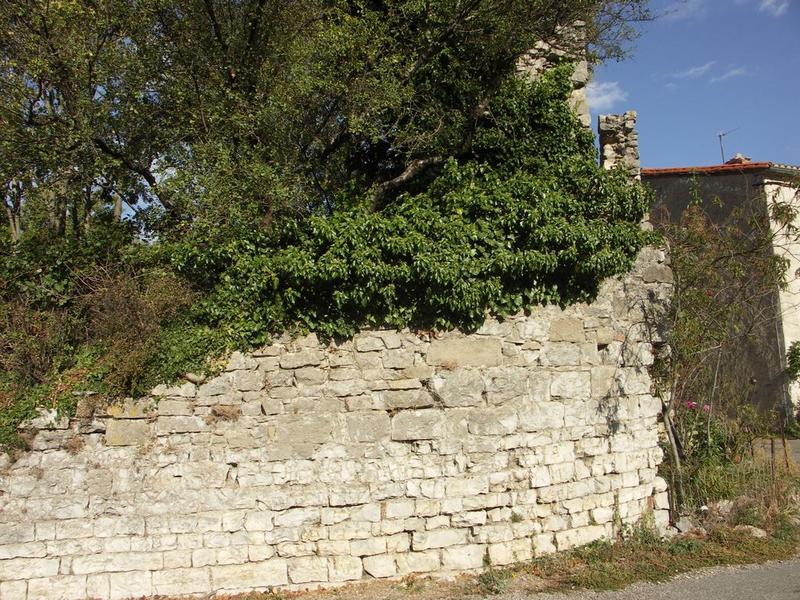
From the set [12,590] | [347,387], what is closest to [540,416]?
[347,387]

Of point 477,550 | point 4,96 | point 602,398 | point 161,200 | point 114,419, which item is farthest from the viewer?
point 161,200

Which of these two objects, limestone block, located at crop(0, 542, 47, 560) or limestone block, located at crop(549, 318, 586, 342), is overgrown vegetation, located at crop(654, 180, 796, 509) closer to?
limestone block, located at crop(549, 318, 586, 342)

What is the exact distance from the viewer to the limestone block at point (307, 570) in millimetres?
5539

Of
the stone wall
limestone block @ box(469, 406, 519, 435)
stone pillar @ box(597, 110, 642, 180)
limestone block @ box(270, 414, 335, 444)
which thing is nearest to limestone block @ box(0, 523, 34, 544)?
the stone wall

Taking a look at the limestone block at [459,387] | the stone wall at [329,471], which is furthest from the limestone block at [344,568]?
the limestone block at [459,387]

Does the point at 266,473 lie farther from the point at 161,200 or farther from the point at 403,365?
the point at 161,200

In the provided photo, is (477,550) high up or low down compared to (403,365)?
down

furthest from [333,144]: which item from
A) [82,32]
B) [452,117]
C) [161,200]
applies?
[82,32]

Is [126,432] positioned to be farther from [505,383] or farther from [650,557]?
[650,557]

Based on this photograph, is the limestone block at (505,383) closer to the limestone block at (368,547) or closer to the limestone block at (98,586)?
the limestone block at (368,547)

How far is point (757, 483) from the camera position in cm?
714

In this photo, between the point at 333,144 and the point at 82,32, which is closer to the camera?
the point at 82,32

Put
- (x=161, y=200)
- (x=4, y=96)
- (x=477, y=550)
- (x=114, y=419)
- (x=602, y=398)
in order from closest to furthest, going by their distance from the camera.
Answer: (x=114, y=419)
(x=477, y=550)
(x=602, y=398)
(x=4, y=96)
(x=161, y=200)

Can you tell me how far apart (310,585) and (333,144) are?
565 cm
